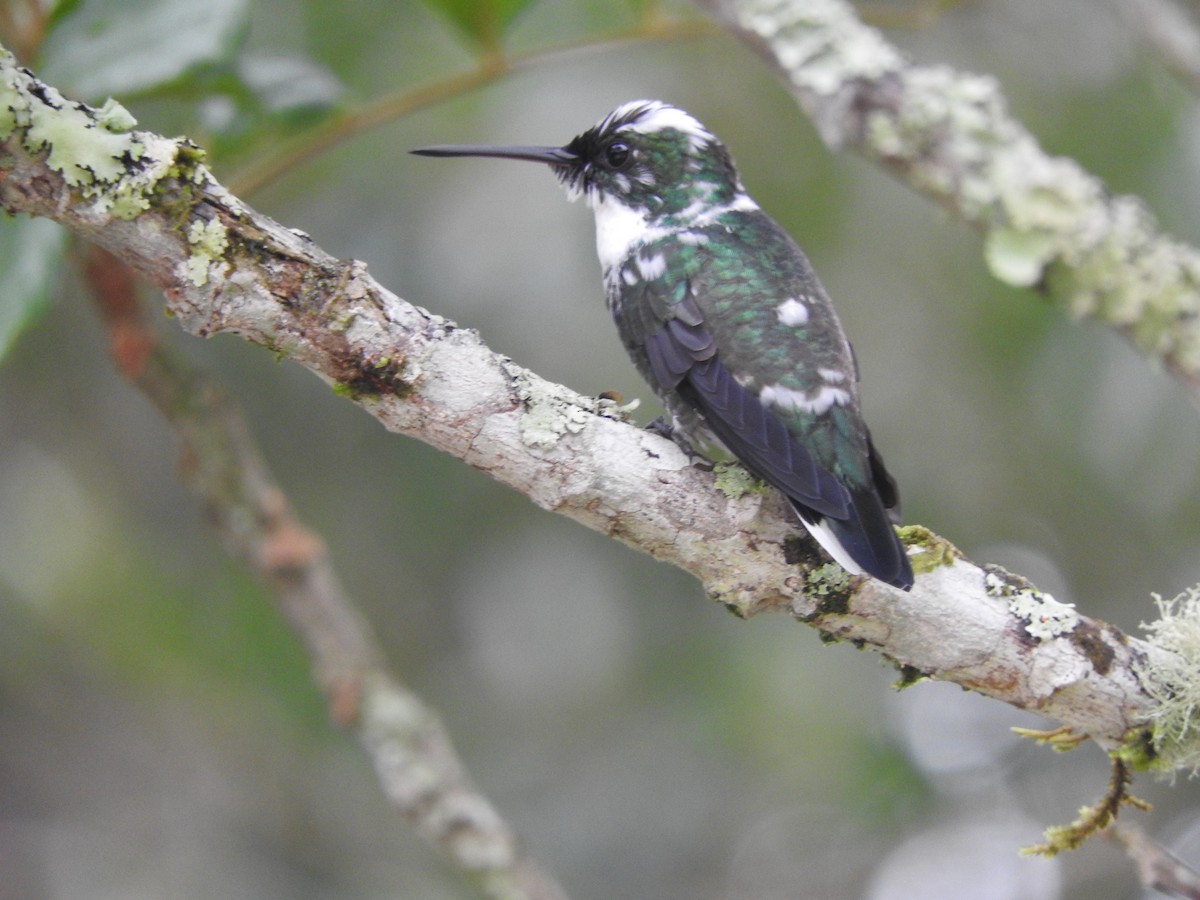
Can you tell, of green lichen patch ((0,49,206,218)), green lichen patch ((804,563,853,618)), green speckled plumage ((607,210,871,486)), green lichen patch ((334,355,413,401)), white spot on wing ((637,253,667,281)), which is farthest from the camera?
white spot on wing ((637,253,667,281))

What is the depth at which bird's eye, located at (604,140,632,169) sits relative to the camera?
2857 mm

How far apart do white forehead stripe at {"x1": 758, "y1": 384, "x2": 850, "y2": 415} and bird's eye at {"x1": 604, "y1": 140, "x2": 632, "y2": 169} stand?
2.60 feet

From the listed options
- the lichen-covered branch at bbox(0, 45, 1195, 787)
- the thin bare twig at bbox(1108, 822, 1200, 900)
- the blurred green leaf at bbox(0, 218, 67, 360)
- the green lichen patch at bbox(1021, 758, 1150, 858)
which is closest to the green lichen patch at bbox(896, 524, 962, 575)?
the lichen-covered branch at bbox(0, 45, 1195, 787)

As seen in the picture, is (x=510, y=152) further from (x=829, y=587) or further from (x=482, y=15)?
(x=829, y=587)

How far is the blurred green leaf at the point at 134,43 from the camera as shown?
253 cm

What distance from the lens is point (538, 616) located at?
478 cm

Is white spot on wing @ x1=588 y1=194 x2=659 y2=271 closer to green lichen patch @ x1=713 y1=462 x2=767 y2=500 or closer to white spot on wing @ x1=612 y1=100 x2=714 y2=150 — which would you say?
white spot on wing @ x1=612 y1=100 x2=714 y2=150

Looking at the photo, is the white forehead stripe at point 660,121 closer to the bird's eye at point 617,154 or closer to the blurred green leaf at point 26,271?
the bird's eye at point 617,154

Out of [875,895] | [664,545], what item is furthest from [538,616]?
[664,545]

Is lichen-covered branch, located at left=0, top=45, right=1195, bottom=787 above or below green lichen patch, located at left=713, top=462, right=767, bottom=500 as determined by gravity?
below

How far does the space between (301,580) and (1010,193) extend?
1.79 metres

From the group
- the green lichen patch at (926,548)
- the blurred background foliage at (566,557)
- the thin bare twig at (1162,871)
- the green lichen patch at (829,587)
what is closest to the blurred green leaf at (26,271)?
the green lichen patch at (829,587)

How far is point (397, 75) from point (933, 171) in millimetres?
2238

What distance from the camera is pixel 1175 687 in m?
2.10
